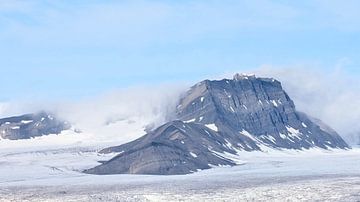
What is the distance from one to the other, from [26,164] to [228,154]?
4130cm

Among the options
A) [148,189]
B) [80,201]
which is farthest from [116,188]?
[80,201]

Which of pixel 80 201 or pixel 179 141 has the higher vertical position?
pixel 179 141

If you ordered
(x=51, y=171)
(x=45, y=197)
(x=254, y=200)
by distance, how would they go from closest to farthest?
(x=254, y=200) < (x=45, y=197) < (x=51, y=171)

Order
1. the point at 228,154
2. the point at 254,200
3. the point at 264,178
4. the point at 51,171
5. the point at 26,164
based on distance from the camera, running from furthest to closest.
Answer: the point at 228,154
the point at 26,164
the point at 51,171
the point at 264,178
the point at 254,200

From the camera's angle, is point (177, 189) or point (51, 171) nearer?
point (177, 189)

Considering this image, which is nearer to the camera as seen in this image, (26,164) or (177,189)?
(177,189)

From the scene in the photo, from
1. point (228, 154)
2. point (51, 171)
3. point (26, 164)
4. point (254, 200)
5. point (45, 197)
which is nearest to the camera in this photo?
point (254, 200)

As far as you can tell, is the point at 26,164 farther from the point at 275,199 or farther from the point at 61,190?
the point at 275,199

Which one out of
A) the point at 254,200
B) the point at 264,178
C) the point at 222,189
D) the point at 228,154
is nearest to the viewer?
the point at 254,200

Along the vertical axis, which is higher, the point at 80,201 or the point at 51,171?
the point at 51,171

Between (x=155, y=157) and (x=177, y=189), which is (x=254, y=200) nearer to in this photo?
(x=177, y=189)

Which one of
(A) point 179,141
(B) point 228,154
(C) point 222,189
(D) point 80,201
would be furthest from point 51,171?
(D) point 80,201

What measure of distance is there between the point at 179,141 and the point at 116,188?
3072 inches

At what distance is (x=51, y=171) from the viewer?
156 metres
